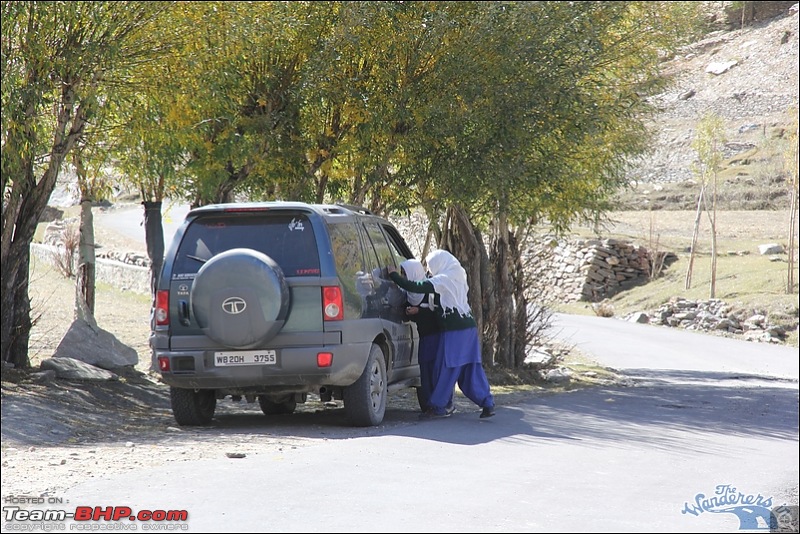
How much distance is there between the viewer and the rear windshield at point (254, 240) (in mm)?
10336

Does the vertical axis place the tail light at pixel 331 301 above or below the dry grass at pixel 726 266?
below

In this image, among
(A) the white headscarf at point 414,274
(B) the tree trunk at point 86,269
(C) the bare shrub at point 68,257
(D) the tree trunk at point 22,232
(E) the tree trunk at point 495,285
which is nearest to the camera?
(A) the white headscarf at point 414,274

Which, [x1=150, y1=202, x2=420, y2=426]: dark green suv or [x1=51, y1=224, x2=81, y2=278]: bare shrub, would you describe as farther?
[x1=51, y1=224, x2=81, y2=278]: bare shrub

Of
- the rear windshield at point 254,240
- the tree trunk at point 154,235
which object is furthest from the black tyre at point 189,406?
the tree trunk at point 154,235

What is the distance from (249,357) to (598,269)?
35.7 metres

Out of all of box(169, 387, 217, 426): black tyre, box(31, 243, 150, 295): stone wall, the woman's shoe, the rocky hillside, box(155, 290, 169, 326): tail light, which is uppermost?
the rocky hillside

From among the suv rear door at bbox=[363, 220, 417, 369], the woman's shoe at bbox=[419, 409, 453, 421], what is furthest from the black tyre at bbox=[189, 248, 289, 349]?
the woman's shoe at bbox=[419, 409, 453, 421]

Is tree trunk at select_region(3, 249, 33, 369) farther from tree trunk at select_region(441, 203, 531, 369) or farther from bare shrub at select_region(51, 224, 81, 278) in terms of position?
bare shrub at select_region(51, 224, 81, 278)

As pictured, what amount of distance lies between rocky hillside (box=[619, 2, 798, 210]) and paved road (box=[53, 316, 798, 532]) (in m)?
43.2

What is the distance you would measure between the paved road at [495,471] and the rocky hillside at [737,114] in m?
43.2

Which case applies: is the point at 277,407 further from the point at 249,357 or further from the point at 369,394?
the point at 249,357

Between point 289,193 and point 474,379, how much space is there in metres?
5.64

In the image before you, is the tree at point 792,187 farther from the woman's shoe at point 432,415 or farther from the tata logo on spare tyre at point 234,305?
the tata logo on spare tyre at point 234,305

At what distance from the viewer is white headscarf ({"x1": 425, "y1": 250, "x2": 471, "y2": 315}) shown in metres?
11.7
